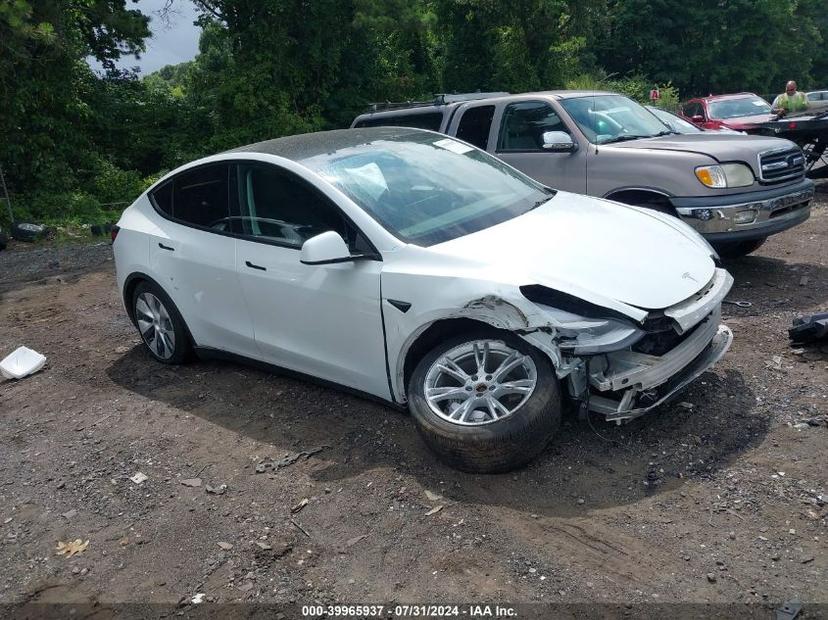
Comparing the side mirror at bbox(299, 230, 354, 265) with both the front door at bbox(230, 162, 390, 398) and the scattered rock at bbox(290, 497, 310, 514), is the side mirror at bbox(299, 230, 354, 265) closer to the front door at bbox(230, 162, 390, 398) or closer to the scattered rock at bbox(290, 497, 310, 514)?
the front door at bbox(230, 162, 390, 398)

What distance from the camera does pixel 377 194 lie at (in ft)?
14.3

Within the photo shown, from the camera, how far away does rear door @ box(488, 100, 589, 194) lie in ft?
23.0

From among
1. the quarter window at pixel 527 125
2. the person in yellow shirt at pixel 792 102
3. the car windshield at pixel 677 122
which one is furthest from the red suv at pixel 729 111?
the quarter window at pixel 527 125

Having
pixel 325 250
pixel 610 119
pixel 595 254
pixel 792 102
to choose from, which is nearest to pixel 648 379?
pixel 595 254

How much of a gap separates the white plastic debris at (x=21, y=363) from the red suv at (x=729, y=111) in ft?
42.6

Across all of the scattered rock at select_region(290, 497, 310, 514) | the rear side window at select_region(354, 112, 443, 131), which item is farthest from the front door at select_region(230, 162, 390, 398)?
the rear side window at select_region(354, 112, 443, 131)

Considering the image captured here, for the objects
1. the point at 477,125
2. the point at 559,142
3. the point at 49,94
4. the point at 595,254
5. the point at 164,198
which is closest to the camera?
the point at 595,254

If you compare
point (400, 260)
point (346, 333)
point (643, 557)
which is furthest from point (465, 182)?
point (643, 557)

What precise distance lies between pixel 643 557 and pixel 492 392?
41.3 inches

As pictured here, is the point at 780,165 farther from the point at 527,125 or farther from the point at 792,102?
the point at 792,102

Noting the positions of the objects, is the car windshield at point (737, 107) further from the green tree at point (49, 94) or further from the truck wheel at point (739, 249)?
the green tree at point (49, 94)

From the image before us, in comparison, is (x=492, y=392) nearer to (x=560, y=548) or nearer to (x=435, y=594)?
(x=560, y=548)

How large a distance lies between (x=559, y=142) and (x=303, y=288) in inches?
146

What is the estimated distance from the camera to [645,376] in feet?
11.6
